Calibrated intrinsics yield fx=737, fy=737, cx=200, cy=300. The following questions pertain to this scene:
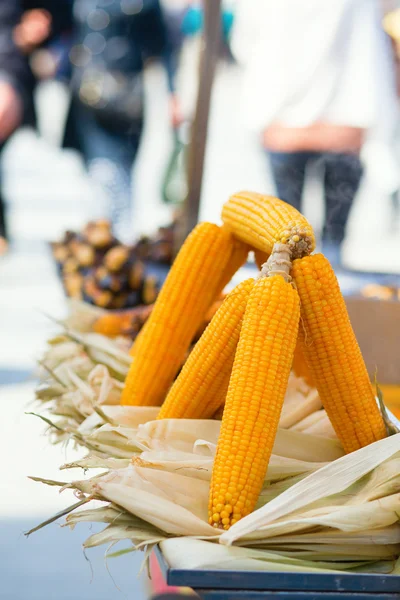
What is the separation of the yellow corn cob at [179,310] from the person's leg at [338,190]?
1.44 metres

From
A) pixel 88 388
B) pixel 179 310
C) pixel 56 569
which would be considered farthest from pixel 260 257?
pixel 56 569

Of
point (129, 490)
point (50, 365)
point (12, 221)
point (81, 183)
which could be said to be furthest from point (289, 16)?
point (12, 221)

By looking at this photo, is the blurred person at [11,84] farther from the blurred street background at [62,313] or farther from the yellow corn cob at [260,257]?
the yellow corn cob at [260,257]

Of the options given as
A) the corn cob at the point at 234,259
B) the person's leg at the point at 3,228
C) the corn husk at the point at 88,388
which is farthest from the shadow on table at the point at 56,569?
the person's leg at the point at 3,228

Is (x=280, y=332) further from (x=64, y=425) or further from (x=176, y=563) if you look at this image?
(x=64, y=425)

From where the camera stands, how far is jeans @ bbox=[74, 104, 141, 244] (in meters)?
6.11

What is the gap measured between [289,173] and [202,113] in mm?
461

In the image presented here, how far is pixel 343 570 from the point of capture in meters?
1.07

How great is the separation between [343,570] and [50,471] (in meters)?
2.00

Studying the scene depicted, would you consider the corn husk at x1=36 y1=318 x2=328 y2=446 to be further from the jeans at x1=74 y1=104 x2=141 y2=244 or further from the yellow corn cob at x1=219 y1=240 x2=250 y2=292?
the jeans at x1=74 y1=104 x2=141 y2=244

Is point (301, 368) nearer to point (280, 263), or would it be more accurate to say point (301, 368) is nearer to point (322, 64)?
point (280, 263)

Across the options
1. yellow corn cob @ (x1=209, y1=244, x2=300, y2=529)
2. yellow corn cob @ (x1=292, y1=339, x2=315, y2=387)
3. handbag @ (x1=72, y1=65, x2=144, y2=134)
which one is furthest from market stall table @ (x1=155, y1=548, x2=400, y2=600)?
handbag @ (x1=72, y1=65, x2=144, y2=134)

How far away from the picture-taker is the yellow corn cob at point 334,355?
1251 mm

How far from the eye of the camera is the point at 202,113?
3049 millimetres
